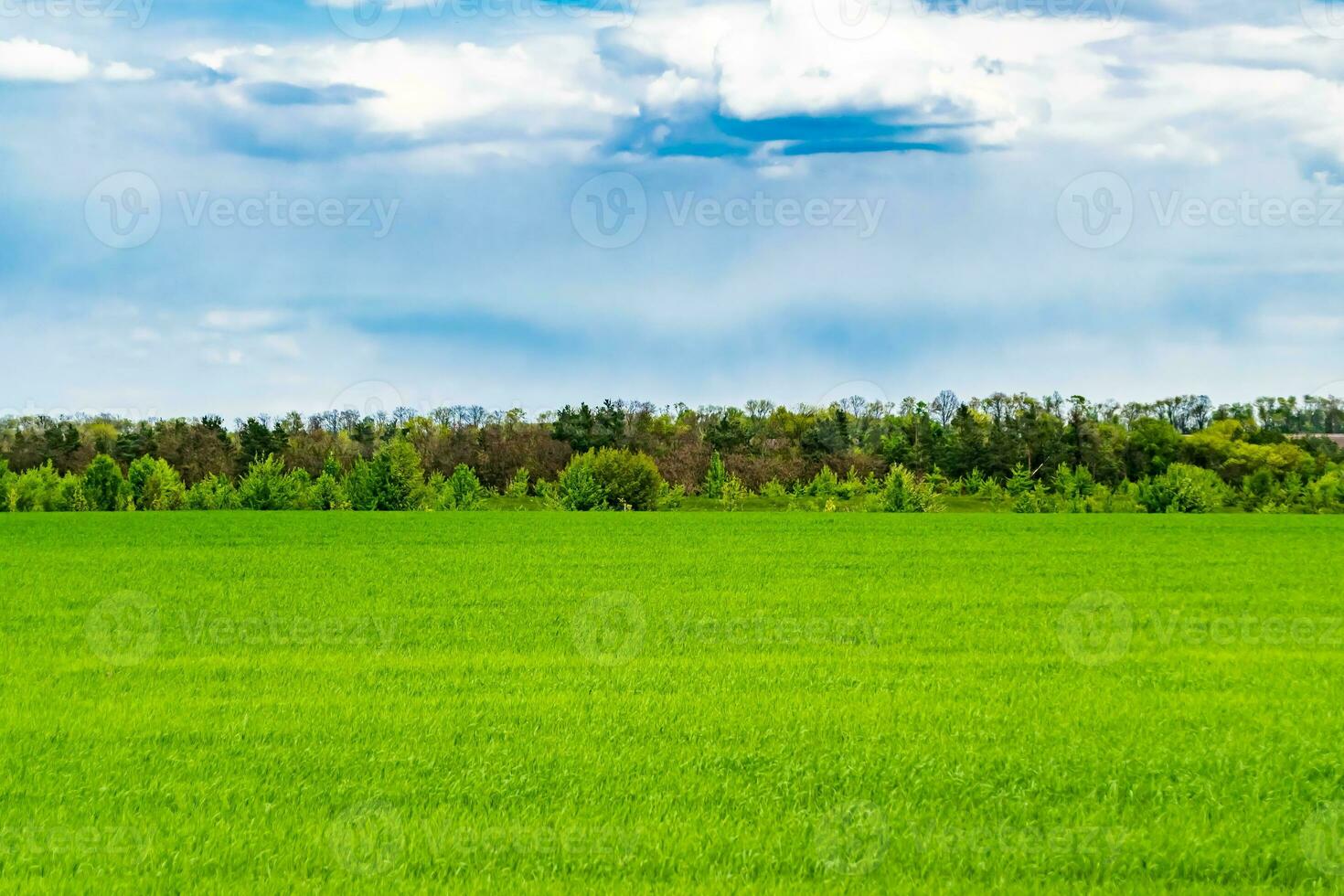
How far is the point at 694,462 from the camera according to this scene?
49.0m

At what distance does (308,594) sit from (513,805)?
401 inches

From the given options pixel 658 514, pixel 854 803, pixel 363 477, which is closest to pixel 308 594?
pixel 854 803

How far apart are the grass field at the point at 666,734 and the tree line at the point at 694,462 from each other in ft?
66.6

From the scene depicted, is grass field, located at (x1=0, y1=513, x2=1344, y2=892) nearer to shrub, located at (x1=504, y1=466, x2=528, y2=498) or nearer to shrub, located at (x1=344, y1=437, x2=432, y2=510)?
shrub, located at (x1=344, y1=437, x2=432, y2=510)

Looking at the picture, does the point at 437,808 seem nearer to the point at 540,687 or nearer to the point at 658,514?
the point at 540,687

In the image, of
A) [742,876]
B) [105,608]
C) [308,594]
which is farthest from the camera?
[308,594]

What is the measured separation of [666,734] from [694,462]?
41499mm

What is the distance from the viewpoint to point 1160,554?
2164 centimetres

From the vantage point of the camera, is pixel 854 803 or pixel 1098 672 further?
pixel 1098 672

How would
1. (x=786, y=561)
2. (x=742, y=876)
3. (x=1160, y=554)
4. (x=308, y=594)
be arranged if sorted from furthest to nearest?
1. (x=1160, y=554)
2. (x=786, y=561)
3. (x=308, y=594)
4. (x=742, y=876)

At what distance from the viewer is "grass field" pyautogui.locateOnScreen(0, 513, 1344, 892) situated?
541 cm

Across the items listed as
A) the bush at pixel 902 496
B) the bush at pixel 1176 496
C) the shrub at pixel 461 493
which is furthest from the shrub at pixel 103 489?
the bush at pixel 1176 496

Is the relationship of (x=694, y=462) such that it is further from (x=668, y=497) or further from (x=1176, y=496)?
(x=1176, y=496)

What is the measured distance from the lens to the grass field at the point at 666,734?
5.41m
